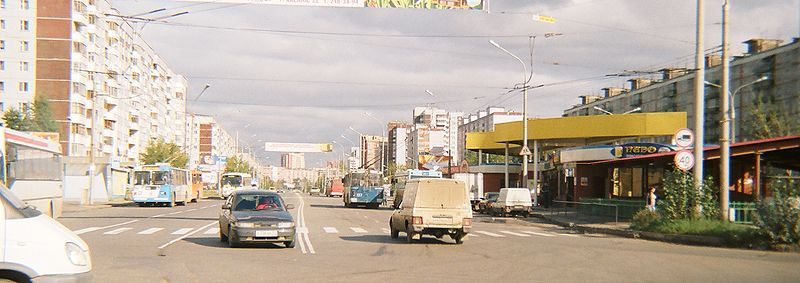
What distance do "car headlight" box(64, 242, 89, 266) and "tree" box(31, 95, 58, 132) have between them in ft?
213

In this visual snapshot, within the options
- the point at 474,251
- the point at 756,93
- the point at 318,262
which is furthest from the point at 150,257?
the point at 756,93

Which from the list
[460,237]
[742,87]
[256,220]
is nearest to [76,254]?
[256,220]

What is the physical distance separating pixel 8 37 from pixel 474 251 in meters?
73.7

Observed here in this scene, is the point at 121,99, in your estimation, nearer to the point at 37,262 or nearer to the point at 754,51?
the point at 754,51

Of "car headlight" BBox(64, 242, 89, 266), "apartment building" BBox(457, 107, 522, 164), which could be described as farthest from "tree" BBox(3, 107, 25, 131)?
"apartment building" BBox(457, 107, 522, 164)

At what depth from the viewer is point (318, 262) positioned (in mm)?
16281

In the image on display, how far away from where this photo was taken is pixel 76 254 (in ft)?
26.2

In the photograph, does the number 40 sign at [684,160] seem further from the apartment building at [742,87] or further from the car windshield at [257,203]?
the apartment building at [742,87]

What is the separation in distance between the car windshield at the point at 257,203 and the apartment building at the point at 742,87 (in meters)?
41.0

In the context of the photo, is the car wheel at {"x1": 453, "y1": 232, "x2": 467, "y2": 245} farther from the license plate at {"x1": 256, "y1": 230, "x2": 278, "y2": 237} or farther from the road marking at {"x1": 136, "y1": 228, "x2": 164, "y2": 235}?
the road marking at {"x1": 136, "y1": 228, "x2": 164, "y2": 235}

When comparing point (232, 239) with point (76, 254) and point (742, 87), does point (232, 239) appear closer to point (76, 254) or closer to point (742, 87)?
point (76, 254)

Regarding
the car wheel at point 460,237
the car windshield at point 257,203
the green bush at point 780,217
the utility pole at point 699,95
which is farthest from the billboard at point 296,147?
the green bush at point 780,217

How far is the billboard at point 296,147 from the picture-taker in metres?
137

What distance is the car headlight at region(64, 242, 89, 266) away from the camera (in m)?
7.89
